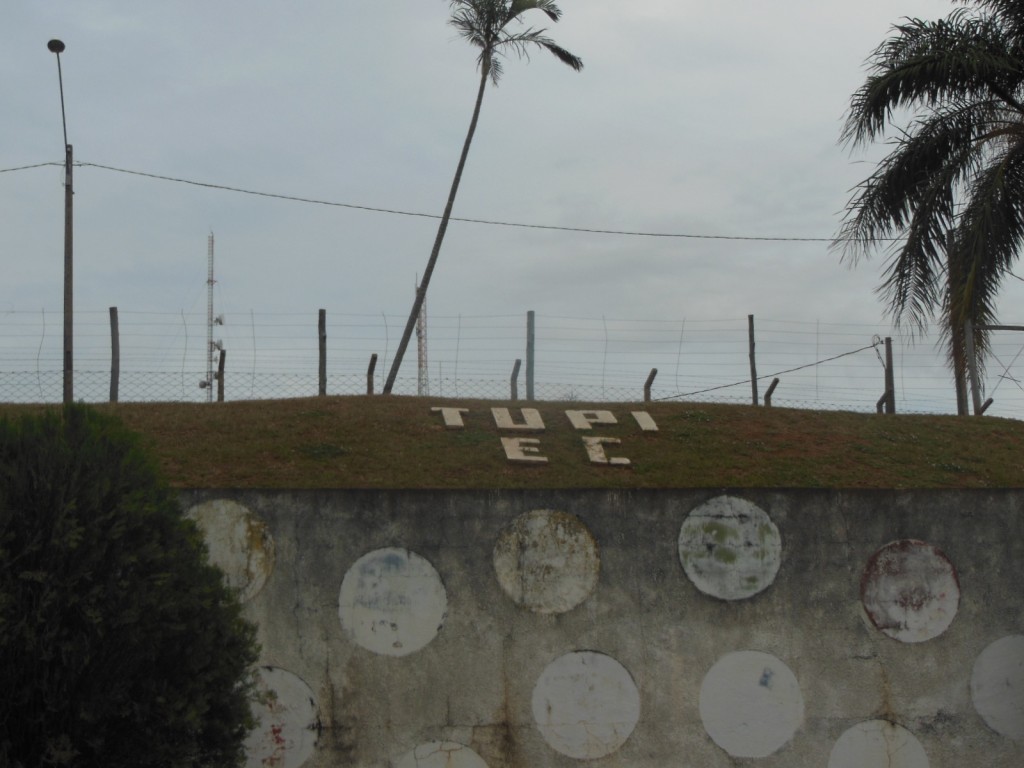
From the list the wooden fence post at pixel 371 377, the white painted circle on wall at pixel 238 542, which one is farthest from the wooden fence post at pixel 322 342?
the white painted circle on wall at pixel 238 542

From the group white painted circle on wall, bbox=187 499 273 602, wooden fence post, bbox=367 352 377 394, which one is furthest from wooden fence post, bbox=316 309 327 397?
white painted circle on wall, bbox=187 499 273 602

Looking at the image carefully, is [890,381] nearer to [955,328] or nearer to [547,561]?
[955,328]

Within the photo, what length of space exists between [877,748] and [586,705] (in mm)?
Answer: 2531

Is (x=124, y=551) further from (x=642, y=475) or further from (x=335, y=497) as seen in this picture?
(x=642, y=475)

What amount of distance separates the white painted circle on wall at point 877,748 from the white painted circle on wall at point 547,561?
2519mm

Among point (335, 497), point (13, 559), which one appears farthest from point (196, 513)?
point (13, 559)

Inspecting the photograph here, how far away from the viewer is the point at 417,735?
8852mm

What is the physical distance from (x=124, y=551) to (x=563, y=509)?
4158 mm

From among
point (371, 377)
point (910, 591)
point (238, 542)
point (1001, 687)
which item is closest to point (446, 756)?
point (238, 542)

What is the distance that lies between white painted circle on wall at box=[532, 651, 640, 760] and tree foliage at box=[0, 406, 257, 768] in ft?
10.4

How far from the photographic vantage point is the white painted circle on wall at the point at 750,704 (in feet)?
29.9

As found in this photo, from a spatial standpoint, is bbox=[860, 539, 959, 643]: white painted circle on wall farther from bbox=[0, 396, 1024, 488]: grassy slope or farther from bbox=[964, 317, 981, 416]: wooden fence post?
bbox=[964, 317, 981, 416]: wooden fence post

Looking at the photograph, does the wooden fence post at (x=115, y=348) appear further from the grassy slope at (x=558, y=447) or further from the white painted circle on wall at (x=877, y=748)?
the white painted circle on wall at (x=877, y=748)

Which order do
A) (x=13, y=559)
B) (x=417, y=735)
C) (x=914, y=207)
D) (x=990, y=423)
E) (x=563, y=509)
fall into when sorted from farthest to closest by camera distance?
(x=914, y=207) < (x=990, y=423) < (x=563, y=509) < (x=417, y=735) < (x=13, y=559)
